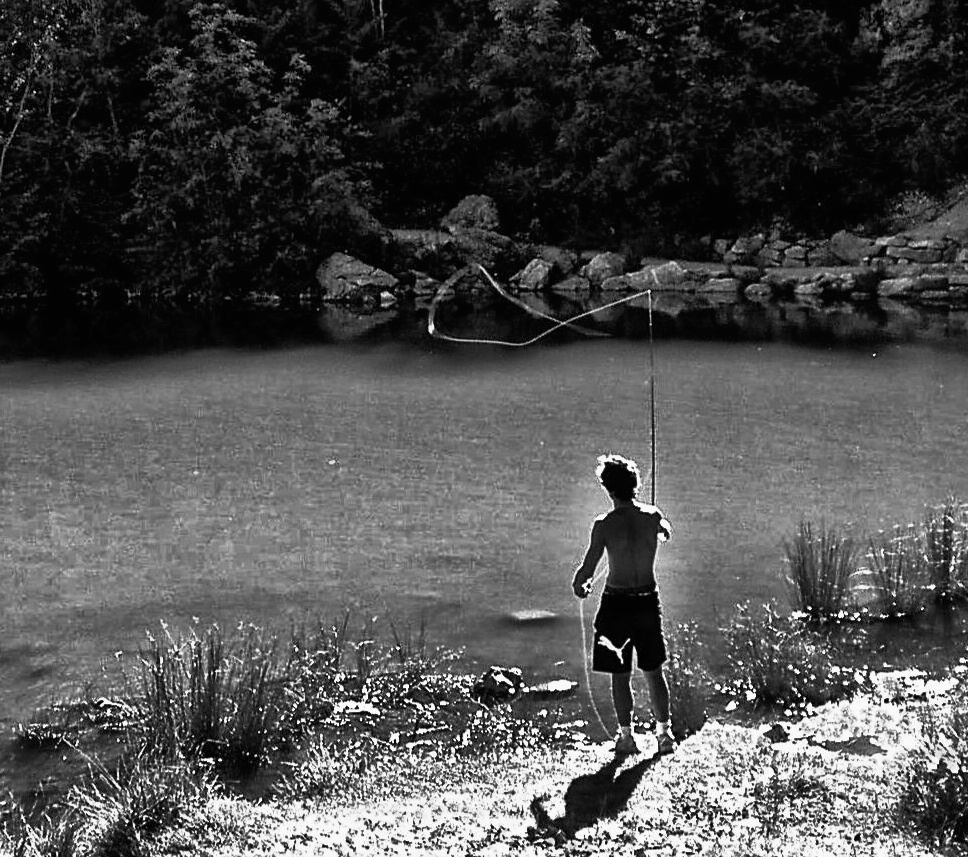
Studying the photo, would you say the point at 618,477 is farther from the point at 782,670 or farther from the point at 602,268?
the point at 602,268

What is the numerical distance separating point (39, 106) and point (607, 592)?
24487mm

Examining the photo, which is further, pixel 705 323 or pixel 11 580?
pixel 705 323

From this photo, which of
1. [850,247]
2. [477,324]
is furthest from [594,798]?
[850,247]

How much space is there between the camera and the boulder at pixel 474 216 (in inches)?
997

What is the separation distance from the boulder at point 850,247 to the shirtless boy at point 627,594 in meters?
20.4

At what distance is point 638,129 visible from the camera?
25.2 meters

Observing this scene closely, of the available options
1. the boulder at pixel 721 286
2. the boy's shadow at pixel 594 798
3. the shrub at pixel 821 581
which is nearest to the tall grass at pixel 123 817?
the boy's shadow at pixel 594 798

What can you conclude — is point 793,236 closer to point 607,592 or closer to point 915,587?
point 915,587

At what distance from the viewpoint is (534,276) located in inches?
937

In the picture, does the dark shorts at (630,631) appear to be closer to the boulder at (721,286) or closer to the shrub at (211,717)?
the shrub at (211,717)

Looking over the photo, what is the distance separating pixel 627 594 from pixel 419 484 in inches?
186

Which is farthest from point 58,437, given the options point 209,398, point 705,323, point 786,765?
point 705,323

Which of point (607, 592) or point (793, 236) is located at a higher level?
point (793, 236)

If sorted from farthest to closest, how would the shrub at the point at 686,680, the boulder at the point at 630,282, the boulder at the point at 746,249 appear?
1. the boulder at the point at 746,249
2. the boulder at the point at 630,282
3. the shrub at the point at 686,680
